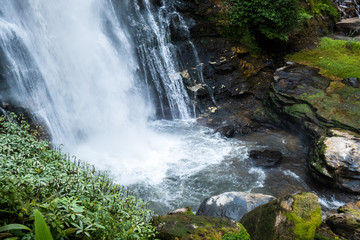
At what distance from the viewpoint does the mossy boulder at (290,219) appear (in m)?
4.51

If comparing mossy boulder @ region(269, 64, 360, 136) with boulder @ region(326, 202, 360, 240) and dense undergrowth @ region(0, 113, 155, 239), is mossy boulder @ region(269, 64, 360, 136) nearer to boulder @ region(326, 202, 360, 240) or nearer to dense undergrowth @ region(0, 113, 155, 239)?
boulder @ region(326, 202, 360, 240)

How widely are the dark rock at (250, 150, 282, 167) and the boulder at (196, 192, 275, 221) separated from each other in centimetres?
317

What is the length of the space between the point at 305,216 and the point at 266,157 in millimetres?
5505

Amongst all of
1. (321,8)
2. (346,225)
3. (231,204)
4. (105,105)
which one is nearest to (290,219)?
(346,225)

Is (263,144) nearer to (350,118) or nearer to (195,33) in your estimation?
(350,118)

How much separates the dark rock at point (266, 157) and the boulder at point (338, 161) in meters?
1.17

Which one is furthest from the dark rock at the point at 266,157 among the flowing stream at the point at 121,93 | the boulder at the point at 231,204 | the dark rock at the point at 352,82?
the dark rock at the point at 352,82

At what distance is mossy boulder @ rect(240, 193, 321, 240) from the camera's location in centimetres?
451

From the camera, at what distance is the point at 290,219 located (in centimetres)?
460

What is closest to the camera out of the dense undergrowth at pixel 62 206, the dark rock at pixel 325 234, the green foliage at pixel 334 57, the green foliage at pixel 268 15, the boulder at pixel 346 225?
the dense undergrowth at pixel 62 206

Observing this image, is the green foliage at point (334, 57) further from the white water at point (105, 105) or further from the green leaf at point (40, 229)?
the green leaf at point (40, 229)

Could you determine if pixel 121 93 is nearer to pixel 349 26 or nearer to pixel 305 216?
pixel 305 216

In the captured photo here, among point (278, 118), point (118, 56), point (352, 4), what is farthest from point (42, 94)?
point (352, 4)

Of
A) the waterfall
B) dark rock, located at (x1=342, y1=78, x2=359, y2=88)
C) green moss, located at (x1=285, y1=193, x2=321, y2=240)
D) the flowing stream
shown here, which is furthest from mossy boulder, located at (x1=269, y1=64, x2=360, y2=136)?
the waterfall
